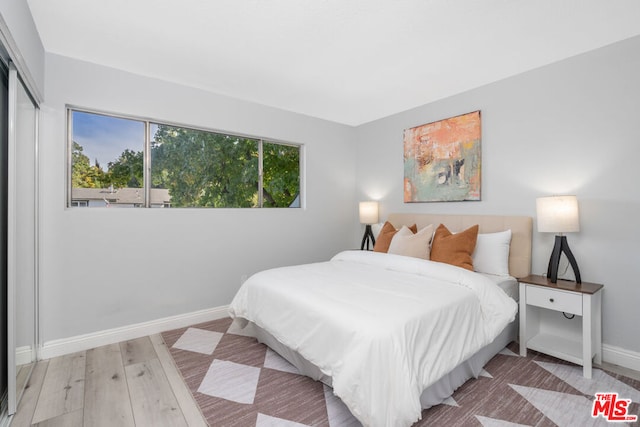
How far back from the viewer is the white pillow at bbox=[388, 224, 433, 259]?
2857 mm

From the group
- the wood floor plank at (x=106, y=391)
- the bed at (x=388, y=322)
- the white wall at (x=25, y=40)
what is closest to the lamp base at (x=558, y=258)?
the bed at (x=388, y=322)

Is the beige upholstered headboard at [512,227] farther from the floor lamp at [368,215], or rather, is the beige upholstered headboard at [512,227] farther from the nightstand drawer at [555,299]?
the floor lamp at [368,215]

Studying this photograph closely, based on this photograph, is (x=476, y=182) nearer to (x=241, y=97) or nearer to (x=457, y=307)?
(x=457, y=307)

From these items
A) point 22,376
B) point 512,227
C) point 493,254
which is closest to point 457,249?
point 493,254

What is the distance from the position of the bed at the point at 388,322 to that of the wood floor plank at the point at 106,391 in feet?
2.92

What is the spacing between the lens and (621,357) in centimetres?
227

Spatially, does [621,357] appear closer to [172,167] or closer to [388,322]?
[388,322]

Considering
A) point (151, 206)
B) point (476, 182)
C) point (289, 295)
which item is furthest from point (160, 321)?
point (476, 182)

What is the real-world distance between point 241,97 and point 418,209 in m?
2.41

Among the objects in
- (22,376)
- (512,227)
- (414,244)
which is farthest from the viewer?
(414,244)

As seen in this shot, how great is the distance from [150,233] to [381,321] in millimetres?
2354

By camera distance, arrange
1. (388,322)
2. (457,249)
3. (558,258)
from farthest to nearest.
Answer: (457,249) < (558,258) < (388,322)

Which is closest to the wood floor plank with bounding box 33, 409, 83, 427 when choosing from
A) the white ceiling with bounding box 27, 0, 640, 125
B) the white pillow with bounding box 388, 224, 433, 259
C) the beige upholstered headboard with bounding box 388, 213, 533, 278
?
the white ceiling with bounding box 27, 0, 640, 125

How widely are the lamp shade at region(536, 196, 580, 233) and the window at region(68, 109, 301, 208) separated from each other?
8.72ft
